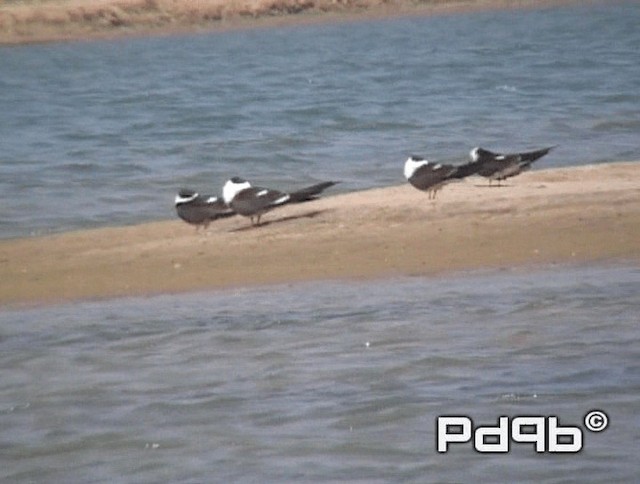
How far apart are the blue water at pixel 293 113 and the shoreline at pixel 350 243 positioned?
6.64ft

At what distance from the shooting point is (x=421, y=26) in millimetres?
62125

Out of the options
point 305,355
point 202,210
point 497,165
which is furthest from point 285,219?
point 305,355

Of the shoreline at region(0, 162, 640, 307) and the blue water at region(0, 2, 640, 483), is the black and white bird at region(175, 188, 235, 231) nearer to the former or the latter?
the shoreline at region(0, 162, 640, 307)

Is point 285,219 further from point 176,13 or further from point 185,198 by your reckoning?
point 176,13

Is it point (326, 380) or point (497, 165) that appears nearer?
point (326, 380)

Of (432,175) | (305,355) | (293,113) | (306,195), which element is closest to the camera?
(305,355)

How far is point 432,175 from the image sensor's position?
1602cm

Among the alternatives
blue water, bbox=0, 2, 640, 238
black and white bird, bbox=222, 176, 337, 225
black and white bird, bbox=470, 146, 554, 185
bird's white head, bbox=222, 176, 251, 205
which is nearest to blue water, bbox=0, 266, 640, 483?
black and white bird, bbox=222, 176, 337, 225

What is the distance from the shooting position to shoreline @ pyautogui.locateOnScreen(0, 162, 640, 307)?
534 inches

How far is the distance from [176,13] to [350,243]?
55.0m

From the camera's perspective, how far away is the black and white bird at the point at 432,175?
52.5 feet

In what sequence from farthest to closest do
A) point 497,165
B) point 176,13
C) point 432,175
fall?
point 176,13 < point 497,165 < point 432,175

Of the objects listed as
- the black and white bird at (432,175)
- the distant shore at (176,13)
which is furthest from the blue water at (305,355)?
the distant shore at (176,13)

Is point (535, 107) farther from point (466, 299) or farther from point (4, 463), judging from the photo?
point (4, 463)
